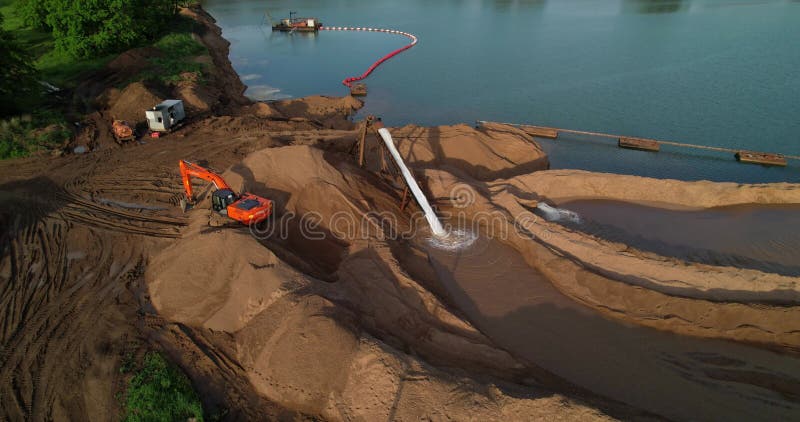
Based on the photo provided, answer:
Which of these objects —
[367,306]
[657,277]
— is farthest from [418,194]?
[657,277]

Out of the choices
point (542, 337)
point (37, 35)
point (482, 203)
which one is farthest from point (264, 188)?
point (37, 35)

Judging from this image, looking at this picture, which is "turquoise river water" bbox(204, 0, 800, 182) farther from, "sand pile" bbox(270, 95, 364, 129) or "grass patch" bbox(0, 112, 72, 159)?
"grass patch" bbox(0, 112, 72, 159)

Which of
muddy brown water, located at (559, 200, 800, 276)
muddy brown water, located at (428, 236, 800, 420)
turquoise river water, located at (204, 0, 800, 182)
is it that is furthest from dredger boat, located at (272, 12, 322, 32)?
muddy brown water, located at (428, 236, 800, 420)

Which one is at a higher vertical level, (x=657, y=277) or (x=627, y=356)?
(x=657, y=277)

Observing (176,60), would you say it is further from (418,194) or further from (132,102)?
(418,194)

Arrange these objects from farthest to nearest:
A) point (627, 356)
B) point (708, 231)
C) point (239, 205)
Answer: point (708, 231) < point (239, 205) < point (627, 356)

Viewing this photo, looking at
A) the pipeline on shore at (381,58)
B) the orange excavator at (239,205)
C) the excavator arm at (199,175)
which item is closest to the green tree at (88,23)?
the pipeline on shore at (381,58)
